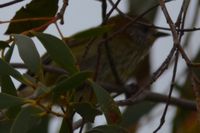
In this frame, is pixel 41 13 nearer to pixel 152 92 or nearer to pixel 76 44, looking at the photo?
pixel 152 92

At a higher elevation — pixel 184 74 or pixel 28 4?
pixel 28 4

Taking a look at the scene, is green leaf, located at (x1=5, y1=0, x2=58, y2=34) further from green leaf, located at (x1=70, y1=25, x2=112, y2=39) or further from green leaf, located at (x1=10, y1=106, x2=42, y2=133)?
green leaf, located at (x1=10, y1=106, x2=42, y2=133)

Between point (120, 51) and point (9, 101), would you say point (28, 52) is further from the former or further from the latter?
point (120, 51)

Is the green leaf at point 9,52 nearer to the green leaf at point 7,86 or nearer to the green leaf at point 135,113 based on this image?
the green leaf at point 7,86

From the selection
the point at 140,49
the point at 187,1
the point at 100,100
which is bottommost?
the point at 140,49

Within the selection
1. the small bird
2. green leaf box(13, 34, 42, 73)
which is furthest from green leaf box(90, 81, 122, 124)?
the small bird

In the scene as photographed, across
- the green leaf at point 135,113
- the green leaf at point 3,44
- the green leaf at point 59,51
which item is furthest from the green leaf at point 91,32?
the green leaf at point 135,113

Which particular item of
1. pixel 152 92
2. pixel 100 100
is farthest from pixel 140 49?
pixel 100 100
